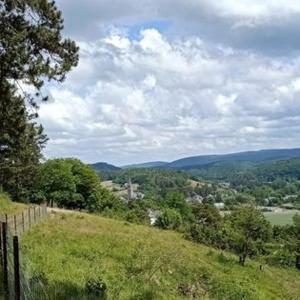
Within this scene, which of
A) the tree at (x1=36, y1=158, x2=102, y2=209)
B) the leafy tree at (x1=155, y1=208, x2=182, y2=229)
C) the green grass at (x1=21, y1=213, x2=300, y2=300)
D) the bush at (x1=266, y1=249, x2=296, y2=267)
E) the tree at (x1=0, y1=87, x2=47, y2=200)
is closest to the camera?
the green grass at (x1=21, y1=213, x2=300, y2=300)

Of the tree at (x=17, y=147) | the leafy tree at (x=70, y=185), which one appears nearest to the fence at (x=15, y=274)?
the tree at (x=17, y=147)

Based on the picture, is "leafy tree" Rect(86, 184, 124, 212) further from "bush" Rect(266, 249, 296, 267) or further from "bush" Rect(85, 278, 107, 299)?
"bush" Rect(85, 278, 107, 299)

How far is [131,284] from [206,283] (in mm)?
11863

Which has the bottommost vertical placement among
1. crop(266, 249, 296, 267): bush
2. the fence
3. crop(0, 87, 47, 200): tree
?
crop(266, 249, 296, 267): bush

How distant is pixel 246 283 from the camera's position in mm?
37031

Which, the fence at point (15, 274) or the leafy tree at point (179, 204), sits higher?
the fence at point (15, 274)

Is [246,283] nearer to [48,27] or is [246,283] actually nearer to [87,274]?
[87,274]

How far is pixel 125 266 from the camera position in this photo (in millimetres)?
25844

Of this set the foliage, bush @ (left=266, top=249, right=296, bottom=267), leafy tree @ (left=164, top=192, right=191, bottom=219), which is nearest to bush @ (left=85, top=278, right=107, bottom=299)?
the foliage

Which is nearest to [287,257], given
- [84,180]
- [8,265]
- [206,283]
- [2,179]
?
[84,180]

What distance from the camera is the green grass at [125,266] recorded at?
19.2 m

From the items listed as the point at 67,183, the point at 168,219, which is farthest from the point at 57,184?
the point at 168,219

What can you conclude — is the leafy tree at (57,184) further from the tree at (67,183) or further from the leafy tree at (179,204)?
the leafy tree at (179,204)

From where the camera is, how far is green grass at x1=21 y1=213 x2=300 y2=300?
19188 mm
